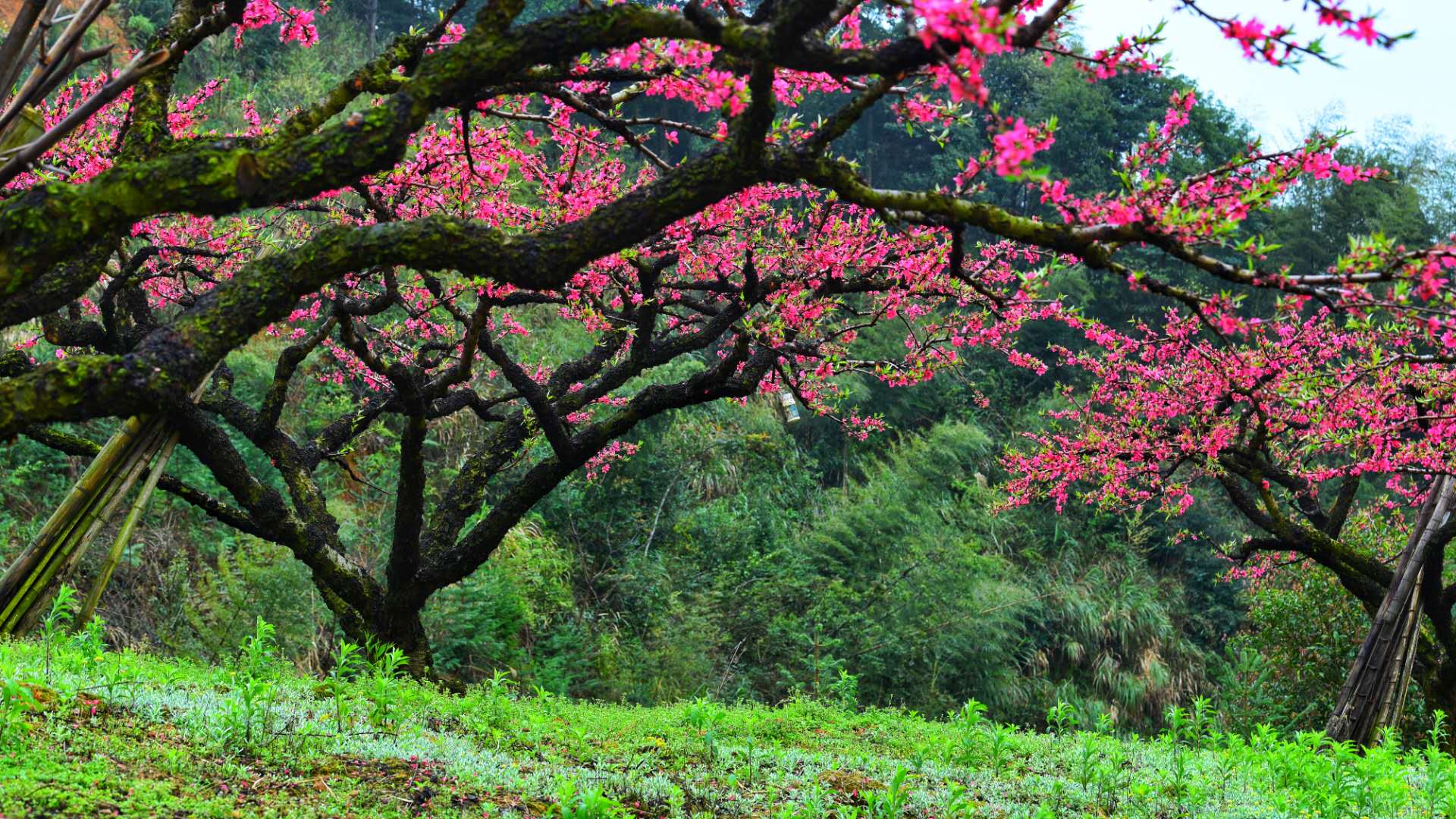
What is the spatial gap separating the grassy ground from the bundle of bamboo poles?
0.89ft

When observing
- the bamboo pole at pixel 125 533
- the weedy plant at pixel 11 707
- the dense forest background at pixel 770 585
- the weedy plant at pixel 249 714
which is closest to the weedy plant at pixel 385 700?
the weedy plant at pixel 249 714

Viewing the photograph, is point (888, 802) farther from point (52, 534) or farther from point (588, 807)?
point (52, 534)

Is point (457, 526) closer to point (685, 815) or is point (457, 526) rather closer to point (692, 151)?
point (685, 815)

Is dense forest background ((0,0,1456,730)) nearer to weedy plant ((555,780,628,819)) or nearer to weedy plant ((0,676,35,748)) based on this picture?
weedy plant ((0,676,35,748))

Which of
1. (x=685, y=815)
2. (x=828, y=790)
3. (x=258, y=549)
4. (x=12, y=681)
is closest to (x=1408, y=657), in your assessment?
(x=828, y=790)

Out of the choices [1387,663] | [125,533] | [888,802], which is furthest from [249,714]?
[1387,663]

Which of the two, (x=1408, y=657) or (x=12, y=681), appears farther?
(x=1408, y=657)

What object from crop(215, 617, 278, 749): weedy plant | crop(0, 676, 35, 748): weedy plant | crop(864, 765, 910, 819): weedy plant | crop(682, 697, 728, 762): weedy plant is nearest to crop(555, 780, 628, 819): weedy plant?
crop(864, 765, 910, 819): weedy plant

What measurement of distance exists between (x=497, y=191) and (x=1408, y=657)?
785cm

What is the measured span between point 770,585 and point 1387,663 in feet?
20.3

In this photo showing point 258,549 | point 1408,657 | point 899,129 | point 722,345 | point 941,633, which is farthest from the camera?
point 899,129

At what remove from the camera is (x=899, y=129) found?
87.9ft

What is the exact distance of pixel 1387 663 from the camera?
→ 8.05 m

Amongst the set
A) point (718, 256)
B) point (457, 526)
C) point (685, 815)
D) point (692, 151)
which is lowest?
point (685, 815)
